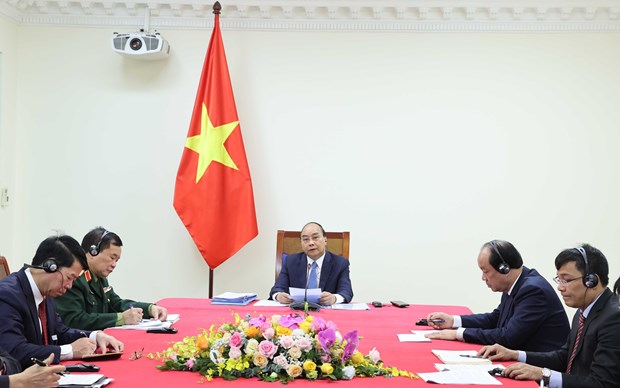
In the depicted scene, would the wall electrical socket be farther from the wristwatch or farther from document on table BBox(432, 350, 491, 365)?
the wristwatch

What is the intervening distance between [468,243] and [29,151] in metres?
4.21

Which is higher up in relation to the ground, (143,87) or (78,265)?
(143,87)

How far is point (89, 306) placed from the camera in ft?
12.7

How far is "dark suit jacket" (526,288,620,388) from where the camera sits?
2.73 m

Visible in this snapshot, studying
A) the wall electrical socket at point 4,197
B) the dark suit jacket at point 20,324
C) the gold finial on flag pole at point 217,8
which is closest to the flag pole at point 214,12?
the gold finial on flag pole at point 217,8

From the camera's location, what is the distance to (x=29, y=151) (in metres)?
6.22

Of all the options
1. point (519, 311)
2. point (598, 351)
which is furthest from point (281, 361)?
point (519, 311)

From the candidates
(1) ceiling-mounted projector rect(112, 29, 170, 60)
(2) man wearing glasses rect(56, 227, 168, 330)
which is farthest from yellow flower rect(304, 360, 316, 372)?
(1) ceiling-mounted projector rect(112, 29, 170, 60)

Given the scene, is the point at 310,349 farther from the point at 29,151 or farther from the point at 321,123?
the point at 29,151

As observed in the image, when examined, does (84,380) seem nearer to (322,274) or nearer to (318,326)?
(318,326)

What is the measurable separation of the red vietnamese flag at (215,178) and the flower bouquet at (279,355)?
10.5ft

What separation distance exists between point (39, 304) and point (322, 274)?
2392mm

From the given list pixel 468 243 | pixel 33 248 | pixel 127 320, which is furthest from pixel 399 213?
pixel 33 248

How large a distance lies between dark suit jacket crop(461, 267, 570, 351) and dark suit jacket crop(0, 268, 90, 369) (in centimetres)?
209
